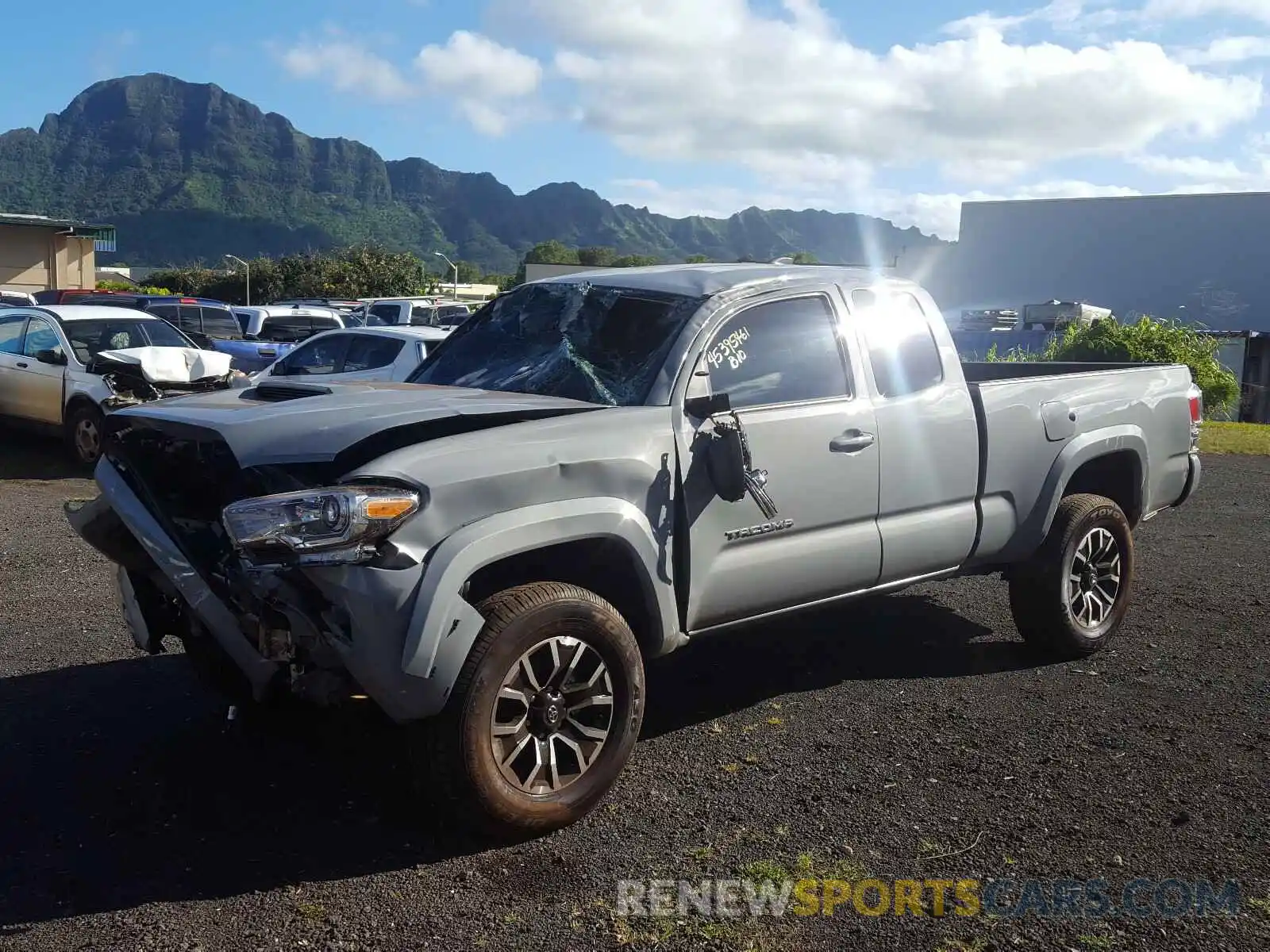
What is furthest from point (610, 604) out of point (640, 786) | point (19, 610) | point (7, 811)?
point (19, 610)

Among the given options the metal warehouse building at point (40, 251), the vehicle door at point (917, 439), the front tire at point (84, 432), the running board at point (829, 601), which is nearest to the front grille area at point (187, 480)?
the running board at point (829, 601)

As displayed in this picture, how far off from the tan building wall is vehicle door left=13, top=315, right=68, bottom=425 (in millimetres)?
38206

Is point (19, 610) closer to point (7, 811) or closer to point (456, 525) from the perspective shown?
point (7, 811)

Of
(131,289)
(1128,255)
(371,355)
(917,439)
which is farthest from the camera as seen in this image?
(131,289)

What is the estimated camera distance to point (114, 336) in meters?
13.3

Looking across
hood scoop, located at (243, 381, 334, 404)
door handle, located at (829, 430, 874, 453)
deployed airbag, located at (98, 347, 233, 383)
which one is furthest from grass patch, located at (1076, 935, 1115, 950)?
deployed airbag, located at (98, 347, 233, 383)

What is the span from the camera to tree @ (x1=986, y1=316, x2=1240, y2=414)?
67.9 ft

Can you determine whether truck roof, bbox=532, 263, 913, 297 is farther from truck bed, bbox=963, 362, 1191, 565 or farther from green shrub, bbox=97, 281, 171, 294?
green shrub, bbox=97, 281, 171, 294

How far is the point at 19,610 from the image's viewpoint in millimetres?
6820

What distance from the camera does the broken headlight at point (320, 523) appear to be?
366cm

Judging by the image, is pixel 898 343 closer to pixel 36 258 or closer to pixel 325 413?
pixel 325 413

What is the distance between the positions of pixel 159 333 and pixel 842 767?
11596 millimetres

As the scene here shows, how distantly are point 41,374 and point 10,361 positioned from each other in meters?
0.66

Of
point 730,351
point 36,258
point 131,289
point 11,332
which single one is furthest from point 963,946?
point 131,289
